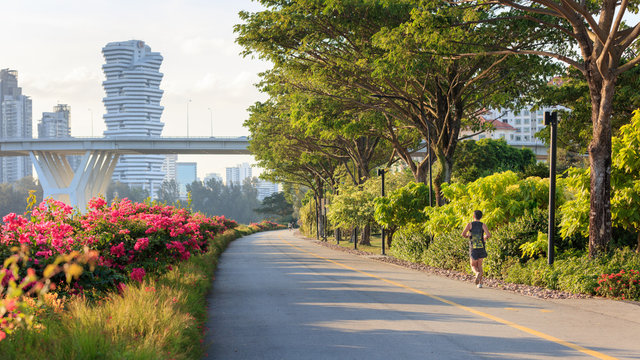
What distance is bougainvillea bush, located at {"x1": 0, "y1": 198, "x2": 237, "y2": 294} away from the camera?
9875mm

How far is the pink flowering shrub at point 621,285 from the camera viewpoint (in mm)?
12320

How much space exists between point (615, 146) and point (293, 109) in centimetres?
1366

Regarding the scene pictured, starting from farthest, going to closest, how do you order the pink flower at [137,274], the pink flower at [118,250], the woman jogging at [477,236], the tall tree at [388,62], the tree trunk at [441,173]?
the tree trunk at [441,173] → the tall tree at [388,62] → the woman jogging at [477,236] → the pink flower at [118,250] → the pink flower at [137,274]

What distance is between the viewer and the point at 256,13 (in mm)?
22219

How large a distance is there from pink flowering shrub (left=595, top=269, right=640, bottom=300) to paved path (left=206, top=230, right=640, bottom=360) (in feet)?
2.22

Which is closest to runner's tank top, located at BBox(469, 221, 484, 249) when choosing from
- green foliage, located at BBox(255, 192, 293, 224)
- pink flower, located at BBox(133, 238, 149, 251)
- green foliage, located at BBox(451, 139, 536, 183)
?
pink flower, located at BBox(133, 238, 149, 251)

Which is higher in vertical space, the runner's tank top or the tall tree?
the tall tree

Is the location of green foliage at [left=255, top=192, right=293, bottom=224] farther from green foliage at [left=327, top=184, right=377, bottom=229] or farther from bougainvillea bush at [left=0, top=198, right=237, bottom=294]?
bougainvillea bush at [left=0, top=198, right=237, bottom=294]

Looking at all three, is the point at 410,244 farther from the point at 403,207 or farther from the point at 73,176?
the point at 73,176

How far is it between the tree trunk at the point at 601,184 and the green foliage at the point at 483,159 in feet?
124

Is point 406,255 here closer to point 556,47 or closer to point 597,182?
point 556,47

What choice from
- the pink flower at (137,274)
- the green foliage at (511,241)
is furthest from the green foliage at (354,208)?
the pink flower at (137,274)

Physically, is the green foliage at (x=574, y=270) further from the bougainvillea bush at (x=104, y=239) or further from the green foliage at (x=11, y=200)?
the green foliage at (x=11, y=200)

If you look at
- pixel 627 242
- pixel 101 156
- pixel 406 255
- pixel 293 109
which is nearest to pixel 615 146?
pixel 627 242
